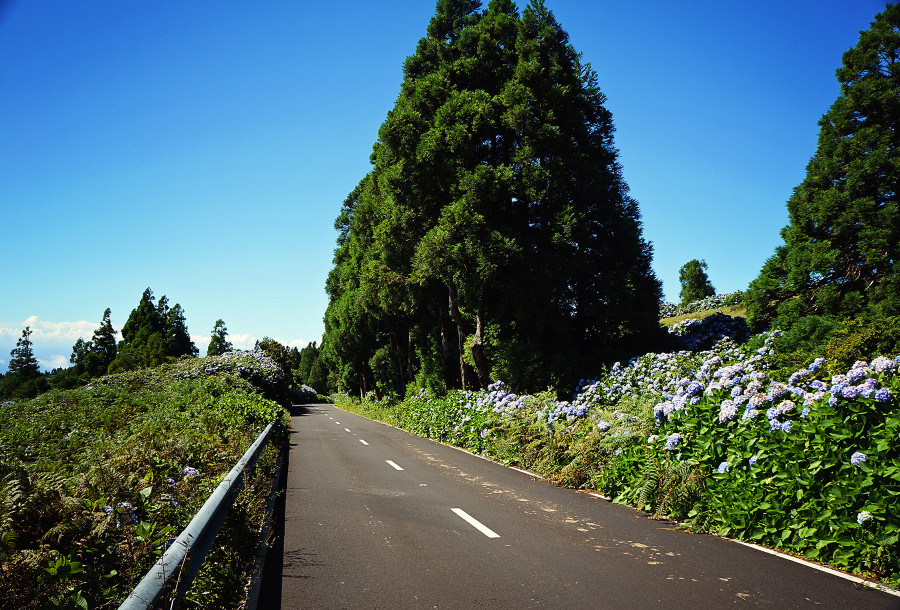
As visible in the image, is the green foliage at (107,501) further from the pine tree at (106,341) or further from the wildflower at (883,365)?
the pine tree at (106,341)

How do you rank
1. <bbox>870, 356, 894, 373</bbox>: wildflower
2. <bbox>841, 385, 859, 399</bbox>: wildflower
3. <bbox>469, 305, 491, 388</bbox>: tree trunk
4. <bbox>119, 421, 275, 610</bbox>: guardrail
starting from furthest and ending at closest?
<bbox>469, 305, 491, 388</bbox>: tree trunk
<bbox>870, 356, 894, 373</bbox>: wildflower
<bbox>841, 385, 859, 399</bbox>: wildflower
<bbox>119, 421, 275, 610</bbox>: guardrail

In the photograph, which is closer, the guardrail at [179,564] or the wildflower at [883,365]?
the guardrail at [179,564]

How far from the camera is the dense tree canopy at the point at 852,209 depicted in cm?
1452

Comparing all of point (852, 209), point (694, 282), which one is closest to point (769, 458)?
point (852, 209)

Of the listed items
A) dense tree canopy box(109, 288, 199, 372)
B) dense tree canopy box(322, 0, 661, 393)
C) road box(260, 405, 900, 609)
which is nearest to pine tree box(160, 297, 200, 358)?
dense tree canopy box(109, 288, 199, 372)

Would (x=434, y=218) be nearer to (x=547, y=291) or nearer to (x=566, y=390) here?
(x=547, y=291)

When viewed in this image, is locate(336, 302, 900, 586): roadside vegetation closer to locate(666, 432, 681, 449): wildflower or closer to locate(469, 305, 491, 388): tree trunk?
locate(666, 432, 681, 449): wildflower

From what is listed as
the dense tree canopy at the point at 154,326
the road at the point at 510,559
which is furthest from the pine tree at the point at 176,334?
the road at the point at 510,559

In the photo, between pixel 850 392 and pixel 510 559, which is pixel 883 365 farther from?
pixel 510 559

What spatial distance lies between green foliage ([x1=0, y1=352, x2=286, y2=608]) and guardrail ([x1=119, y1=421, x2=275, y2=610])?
0.30 m

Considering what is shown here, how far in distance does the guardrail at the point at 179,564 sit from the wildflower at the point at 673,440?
5.90m

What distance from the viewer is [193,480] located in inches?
244

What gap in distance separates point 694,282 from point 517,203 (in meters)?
62.5

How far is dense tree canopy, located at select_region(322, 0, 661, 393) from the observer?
1781 centimetres
